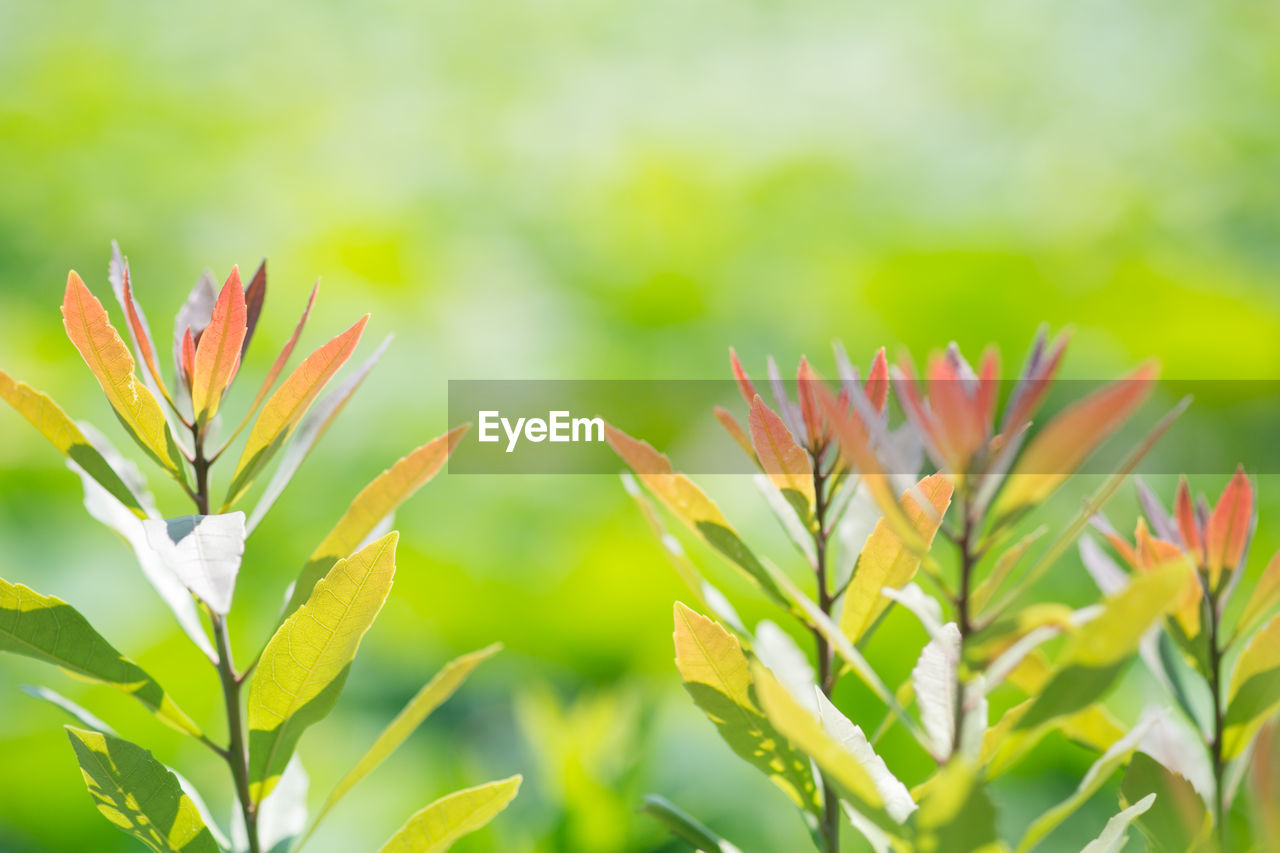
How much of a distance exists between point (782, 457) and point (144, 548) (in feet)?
0.37

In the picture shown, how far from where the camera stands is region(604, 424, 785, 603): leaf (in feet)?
0.52

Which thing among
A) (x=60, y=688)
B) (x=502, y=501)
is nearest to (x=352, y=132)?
(x=502, y=501)

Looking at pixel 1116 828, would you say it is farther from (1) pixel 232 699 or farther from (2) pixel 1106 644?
(1) pixel 232 699

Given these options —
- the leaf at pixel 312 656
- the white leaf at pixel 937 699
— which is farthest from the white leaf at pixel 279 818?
the white leaf at pixel 937 699

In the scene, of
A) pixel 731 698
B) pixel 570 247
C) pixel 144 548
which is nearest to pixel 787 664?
pixel 731 698

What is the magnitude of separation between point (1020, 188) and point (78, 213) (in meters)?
1.10

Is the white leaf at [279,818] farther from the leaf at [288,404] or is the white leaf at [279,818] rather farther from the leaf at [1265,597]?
the leaf at [1265,597]

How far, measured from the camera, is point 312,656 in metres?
0.15

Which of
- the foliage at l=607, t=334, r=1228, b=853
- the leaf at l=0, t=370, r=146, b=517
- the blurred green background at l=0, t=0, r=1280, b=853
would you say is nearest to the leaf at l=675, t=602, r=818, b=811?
the foliage at l=607, t=334, r=1228, b=853

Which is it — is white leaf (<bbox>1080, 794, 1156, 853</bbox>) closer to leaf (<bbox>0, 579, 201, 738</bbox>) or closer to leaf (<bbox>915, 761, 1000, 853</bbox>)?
leaf (<bbox>915, 761, 1000, 853</bbox>)

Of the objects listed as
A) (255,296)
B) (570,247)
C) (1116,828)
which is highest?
(570,247)

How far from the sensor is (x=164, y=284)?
98 centimetres

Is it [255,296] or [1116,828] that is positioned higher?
[255,296]

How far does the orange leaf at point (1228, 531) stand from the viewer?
17 centimetres
